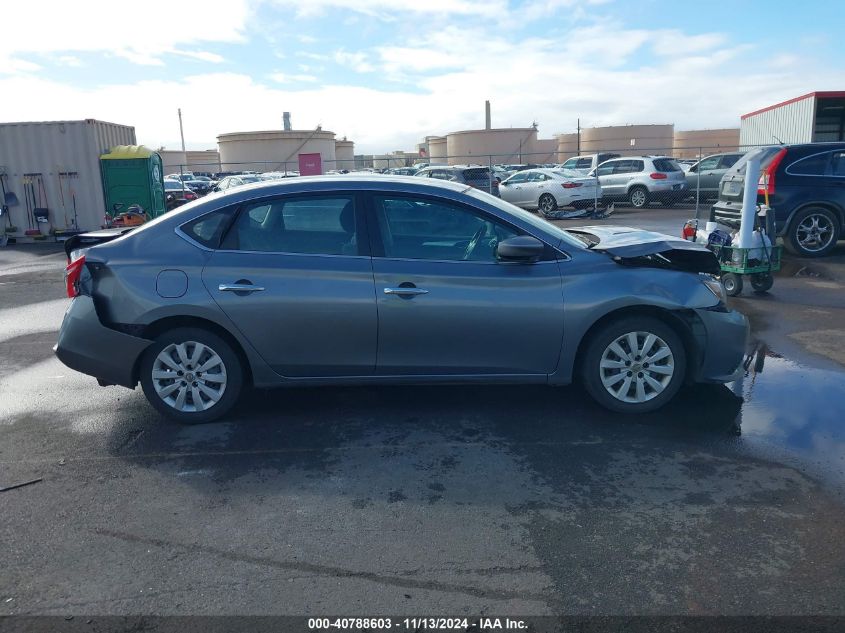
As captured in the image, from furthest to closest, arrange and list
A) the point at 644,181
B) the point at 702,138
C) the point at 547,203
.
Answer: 1. the point at 702,138
2. the point at 644,181
3. the point at 547,203

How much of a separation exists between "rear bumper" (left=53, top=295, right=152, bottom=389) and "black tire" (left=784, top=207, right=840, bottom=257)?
1065cm

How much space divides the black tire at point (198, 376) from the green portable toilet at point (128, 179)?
13.4 m

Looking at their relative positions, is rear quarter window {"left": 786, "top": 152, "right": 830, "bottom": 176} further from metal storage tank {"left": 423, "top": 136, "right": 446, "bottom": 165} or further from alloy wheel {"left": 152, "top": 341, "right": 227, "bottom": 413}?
metal storage tank {"left": 423, "top": 136, "right": 446, "bottom": 165}

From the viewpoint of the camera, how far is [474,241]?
16.3 ft

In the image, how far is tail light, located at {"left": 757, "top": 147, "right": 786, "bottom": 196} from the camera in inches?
452

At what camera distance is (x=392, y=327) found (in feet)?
15.9

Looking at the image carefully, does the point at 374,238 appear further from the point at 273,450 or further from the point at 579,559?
the point at 579,559

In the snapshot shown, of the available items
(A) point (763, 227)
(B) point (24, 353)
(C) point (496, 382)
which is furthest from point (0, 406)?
(A) point (763, 227)

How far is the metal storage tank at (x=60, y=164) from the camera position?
55.7ft

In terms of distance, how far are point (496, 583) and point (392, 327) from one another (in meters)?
2.09

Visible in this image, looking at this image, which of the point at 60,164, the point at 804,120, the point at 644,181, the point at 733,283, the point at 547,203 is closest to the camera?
the point at 733,283

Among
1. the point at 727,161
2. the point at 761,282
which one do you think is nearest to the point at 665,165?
the point at 727,161

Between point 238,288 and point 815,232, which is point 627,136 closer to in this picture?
point 815,232

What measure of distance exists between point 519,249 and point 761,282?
5714 millimetres
